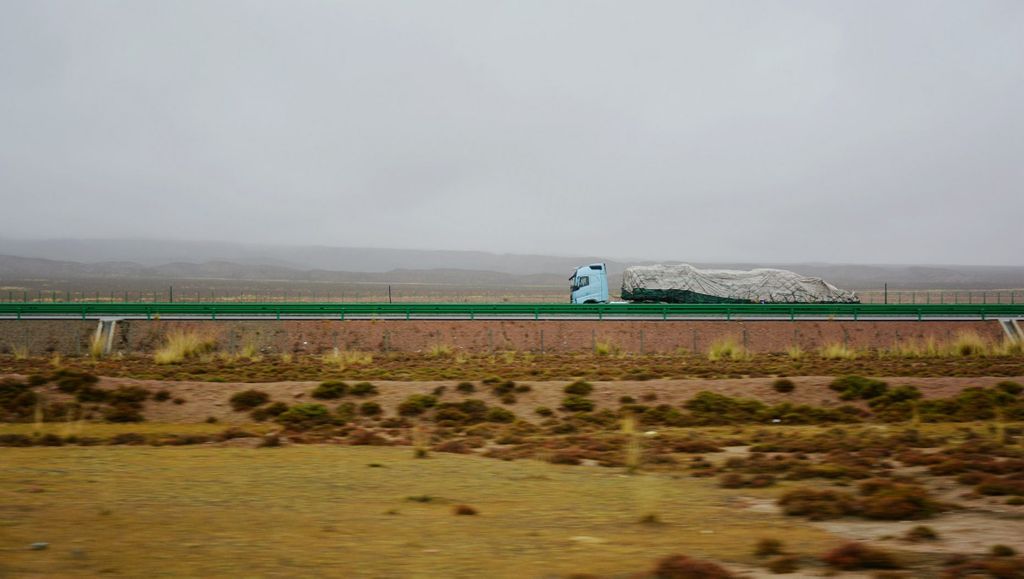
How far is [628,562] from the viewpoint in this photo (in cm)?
834

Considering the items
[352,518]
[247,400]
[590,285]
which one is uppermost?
[590,285]

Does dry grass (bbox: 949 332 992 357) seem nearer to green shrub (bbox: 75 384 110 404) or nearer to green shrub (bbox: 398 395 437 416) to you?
green shrub (bbox: 398 395 437 416)

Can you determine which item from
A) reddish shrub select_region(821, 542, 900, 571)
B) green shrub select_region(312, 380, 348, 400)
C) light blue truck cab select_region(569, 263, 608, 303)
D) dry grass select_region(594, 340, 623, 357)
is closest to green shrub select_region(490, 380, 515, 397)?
green shrub select_region(312, 380, 348, 400)

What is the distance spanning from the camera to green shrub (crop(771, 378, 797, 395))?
23680 mm

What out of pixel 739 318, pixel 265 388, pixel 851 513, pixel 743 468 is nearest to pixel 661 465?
pixel 743 468

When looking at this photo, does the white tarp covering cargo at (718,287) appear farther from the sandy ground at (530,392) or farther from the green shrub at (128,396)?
the green shrub at (128,396)

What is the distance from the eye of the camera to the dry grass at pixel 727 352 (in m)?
36.9

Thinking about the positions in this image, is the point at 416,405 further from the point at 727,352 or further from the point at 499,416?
the point at 727,352

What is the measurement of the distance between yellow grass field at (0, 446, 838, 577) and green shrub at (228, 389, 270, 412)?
22.9 feet

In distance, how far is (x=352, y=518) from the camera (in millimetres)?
10391

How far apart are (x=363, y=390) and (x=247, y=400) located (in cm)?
318

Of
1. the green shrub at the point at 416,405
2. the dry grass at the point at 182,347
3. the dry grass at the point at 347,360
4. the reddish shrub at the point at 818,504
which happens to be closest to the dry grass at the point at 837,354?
the dry grass at the point at 347,360

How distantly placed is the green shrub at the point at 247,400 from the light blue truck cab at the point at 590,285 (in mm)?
37229

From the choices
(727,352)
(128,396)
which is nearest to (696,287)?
(727,352)
